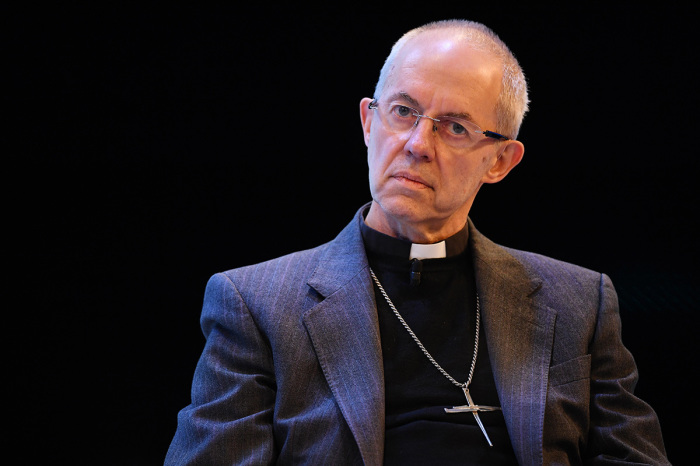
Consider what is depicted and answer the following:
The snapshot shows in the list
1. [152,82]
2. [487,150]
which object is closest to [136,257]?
[152,82]

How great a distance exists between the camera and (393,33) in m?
3.03

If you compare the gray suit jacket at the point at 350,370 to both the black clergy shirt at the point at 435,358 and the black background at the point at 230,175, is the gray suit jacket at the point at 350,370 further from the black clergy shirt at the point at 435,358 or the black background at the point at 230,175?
the black background at the point at 230,175

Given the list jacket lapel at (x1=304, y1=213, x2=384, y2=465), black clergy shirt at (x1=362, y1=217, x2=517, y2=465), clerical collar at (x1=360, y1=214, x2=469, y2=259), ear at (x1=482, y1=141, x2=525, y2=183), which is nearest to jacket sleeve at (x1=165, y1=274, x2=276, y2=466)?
jacket lapel at (x1=304, y1=213, x2=384, y2=465)

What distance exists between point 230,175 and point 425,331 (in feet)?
3.30

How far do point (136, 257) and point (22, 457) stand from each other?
30.4 inches

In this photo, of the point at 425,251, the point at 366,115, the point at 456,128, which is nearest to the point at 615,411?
the point at 425,251

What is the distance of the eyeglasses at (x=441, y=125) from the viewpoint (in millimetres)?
2357

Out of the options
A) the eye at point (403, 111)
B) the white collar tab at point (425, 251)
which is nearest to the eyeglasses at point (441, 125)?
the eye at point (403, 111)

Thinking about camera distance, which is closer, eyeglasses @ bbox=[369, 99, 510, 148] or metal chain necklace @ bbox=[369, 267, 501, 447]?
metal chain necklace @ bbox=[369, 267, 501, 447]

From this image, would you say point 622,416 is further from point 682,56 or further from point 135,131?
point 135,131

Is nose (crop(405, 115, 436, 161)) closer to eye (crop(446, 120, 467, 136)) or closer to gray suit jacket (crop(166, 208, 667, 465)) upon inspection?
eye (crop(446, 120, 467, 136))

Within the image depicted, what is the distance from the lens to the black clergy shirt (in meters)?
2.16

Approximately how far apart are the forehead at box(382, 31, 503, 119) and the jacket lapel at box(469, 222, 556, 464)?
506mm

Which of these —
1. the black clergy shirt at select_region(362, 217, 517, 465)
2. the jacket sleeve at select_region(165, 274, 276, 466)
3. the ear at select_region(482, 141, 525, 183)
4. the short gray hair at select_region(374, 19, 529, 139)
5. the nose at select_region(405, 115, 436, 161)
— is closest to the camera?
the jacket sleeve at select_region(165, 274, 276, 466)
